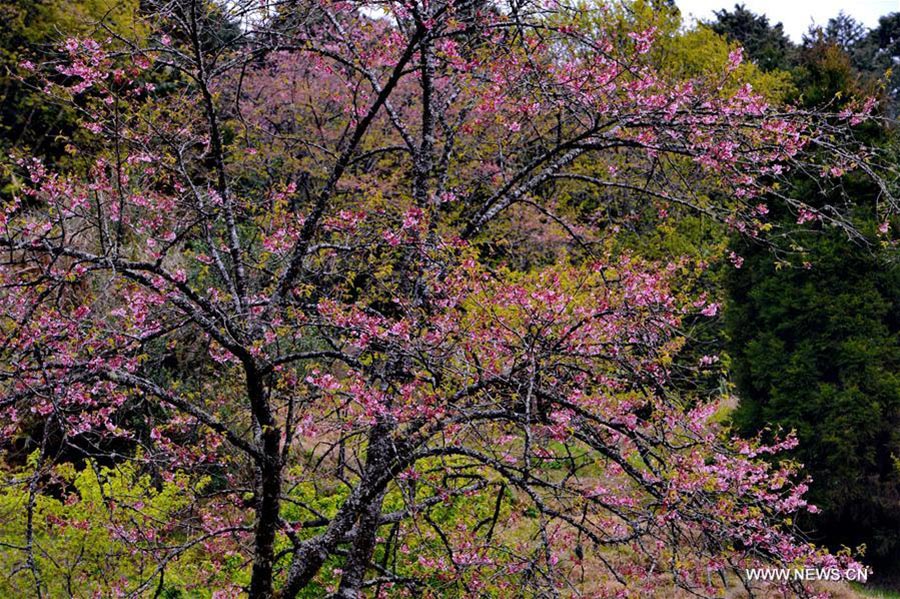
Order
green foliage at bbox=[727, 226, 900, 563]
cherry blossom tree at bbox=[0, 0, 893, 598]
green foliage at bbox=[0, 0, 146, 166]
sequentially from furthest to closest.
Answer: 1. green foliage at bbox=[0, 0, 146, 166]
2. green foliage at bbox=[727, 226, 900, 563]
3. cherry blossom tree at bbox=[0, 0, 893, 598]

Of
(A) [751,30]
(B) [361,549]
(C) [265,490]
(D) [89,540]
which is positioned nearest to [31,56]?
(D) [89,540]

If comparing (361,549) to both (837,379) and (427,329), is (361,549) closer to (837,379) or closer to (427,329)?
(427,329)

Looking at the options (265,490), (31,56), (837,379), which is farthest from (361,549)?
(31,56)

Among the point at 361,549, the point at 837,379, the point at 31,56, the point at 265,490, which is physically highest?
the point at 31,56

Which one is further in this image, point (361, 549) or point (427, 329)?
point (361, 549)

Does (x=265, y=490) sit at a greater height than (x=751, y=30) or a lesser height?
lesser

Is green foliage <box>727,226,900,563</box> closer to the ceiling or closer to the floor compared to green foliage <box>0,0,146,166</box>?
closer to the floor

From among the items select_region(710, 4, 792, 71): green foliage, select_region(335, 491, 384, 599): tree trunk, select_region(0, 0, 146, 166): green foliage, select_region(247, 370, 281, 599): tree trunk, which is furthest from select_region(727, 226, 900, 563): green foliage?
select_region(710, 4, 792, 71): green foliage

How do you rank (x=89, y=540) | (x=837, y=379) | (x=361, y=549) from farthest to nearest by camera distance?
(x=837, y=379) < (x=89, y=540) < (x=361, y=549)

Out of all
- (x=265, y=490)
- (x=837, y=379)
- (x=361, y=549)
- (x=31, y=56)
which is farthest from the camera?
(x=31, y=56)

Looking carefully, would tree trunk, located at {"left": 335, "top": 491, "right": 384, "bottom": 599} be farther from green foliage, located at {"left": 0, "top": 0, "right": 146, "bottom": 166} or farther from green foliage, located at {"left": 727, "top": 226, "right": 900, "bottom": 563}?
green foliage, located at {"left": 0, "top": 0, "right": 146, "bottom": 166}

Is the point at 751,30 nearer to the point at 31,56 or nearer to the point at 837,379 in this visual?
the point at 837,379

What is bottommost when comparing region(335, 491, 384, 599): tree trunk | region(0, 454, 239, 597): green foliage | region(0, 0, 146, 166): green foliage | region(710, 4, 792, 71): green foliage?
region(335, 491, 384, 599): tree trunk

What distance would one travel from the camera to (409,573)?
6383 millimetres
